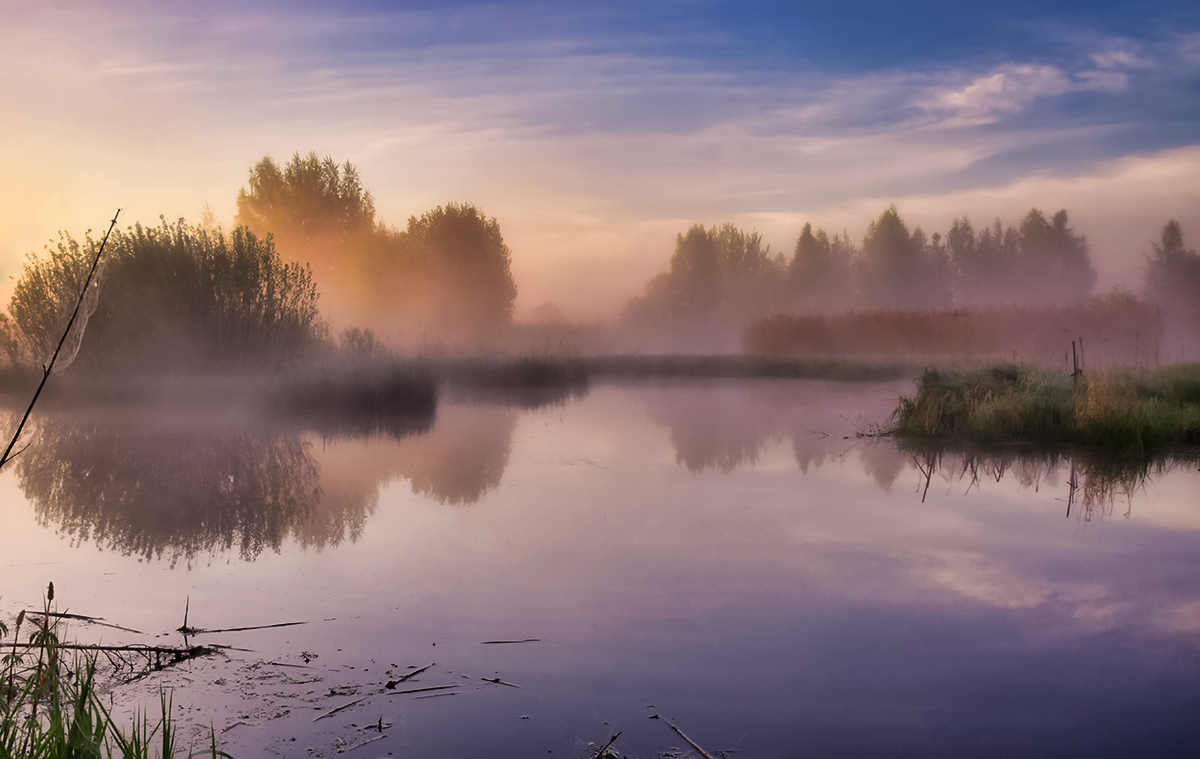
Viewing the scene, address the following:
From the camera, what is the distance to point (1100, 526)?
6852mm

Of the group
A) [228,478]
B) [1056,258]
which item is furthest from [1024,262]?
[228,478]

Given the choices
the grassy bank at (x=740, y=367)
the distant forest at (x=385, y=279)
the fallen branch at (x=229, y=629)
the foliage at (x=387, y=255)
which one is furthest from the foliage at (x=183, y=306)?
the foliage at (x=387, y=255)

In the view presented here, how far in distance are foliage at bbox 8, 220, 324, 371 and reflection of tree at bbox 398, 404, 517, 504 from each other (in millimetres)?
4803

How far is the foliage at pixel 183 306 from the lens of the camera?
17.0 m

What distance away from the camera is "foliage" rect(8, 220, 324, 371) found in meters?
17.0

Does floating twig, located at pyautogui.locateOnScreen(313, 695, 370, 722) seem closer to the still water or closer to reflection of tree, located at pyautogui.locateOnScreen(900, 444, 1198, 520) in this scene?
the still water

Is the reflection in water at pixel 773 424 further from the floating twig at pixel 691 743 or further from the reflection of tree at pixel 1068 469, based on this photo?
the floating twig at pixel 691 743

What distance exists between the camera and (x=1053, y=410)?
39.4 ft

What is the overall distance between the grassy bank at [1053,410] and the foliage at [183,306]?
1254cm

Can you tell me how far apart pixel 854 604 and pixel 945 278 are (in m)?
50.2

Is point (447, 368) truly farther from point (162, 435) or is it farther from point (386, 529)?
point (386, 529)

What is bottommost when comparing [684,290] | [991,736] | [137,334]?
[991,736]

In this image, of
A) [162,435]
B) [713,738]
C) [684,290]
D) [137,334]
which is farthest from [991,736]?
[684,290]

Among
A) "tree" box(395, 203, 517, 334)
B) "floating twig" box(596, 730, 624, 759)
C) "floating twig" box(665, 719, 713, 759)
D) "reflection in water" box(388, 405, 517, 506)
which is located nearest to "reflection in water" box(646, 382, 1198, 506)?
"reflection in water" box(388, 405, 517, 506)
